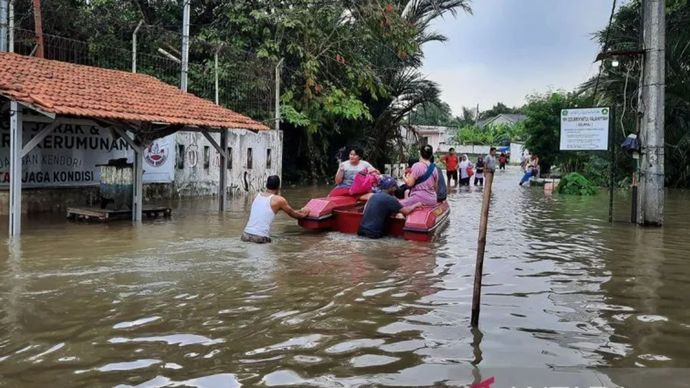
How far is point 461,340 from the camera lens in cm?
518

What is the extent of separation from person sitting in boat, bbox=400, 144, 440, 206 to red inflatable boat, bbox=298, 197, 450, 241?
9.3 inches

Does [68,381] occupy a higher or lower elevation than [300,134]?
lower

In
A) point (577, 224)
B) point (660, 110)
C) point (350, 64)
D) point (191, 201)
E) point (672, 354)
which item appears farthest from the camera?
point (350, 64)

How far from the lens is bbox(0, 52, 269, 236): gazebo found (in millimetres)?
10211

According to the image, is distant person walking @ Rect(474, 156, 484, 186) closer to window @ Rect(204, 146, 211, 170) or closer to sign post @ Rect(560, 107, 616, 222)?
sign post @ Rect(560, 107, 616, 222)

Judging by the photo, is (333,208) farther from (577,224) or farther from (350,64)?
(350,64)

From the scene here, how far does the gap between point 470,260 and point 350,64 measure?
16.8 metres

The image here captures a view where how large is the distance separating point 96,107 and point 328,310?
7167 mm

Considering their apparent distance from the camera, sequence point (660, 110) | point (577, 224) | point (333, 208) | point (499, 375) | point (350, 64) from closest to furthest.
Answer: point (499, 375), point (333, 208), point (660, 110), point (577, 224), point (350, 64)

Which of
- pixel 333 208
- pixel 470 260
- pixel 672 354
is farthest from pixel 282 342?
pixel 333 208

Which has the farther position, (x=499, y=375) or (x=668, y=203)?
(x=668, y=203)

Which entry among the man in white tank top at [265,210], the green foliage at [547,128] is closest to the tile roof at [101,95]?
the man in white tank top at [265,210]

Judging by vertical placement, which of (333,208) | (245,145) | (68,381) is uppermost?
(245,145)

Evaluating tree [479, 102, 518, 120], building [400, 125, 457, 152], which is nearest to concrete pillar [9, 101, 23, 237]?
building [400, 125, 457, 152]
